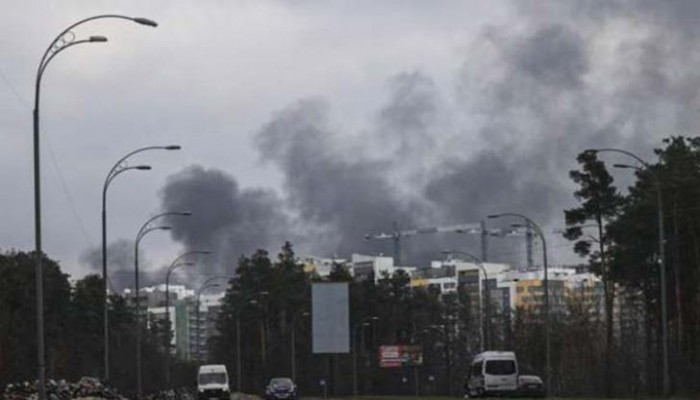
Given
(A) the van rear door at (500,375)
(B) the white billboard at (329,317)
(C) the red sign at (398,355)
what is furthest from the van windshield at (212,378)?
(C) the red sign at (398,355)

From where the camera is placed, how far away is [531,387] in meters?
86.9

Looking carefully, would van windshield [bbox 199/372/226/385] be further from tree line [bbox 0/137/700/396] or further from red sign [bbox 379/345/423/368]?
red sign [bbox 379/345/423/368]

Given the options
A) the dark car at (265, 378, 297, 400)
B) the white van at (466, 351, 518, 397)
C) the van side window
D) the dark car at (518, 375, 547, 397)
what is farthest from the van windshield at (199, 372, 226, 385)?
the dark car at (518, 375, 547, 397)

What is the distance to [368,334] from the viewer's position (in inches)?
6604

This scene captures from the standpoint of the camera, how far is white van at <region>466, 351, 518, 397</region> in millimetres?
78625

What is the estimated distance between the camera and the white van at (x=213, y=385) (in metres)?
89.0

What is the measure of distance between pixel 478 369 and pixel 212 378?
58.1 feet

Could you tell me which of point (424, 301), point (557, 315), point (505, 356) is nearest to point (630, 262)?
point (505, 356)

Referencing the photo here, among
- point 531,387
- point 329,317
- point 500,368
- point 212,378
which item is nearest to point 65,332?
point 329,317

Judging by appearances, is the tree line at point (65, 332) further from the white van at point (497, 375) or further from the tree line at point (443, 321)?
the white van at point (497, 375)

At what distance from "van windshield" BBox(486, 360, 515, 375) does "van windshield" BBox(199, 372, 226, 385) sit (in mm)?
18397

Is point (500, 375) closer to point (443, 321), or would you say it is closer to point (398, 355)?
point (398, 355)

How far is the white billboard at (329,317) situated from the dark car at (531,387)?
42.5 ft

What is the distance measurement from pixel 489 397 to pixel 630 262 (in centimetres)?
2255
